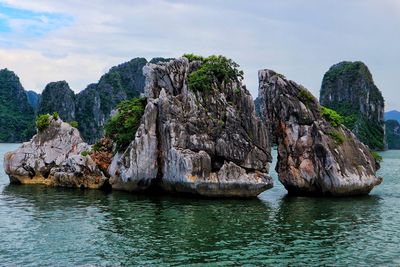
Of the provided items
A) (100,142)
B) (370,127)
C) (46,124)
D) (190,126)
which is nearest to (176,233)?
(190,126)

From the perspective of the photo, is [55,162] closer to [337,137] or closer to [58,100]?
[337,137]

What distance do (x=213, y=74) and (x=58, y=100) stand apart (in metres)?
151

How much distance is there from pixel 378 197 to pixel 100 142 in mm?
28222

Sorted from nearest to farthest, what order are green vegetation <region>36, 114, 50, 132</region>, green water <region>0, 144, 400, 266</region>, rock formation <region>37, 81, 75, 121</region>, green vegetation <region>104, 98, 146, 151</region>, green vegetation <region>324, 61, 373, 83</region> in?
green water <region>0, 144, 400, 266</region>
green vegetation <region>104, 98, 146, 151</region>
green vegetation <region>36, 114, 50, 132</region>
green vegetation <region>324, 61, 373, 83</region>
rock formation <region>37, 81, 75, 121</region>

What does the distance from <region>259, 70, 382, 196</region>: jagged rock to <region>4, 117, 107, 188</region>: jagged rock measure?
1759cm

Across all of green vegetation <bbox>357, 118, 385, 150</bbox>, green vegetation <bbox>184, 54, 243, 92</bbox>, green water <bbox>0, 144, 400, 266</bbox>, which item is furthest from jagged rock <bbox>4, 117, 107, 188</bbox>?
green vegetation <bbox>357, 118, 385, 150</bbox>

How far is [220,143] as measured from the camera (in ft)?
137

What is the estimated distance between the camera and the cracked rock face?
40281 mm

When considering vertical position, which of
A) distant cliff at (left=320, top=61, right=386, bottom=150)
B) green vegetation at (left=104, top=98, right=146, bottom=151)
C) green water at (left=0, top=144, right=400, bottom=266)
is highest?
distant cliff at (left=320, top=61, right=386, bottom=150)

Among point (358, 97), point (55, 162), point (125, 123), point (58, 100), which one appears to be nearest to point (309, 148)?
point (125, 123)

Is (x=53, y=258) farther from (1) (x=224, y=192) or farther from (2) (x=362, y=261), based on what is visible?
(1) (x=224, y=192)

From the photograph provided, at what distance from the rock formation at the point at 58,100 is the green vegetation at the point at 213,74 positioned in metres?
147

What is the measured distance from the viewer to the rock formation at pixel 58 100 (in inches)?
7283

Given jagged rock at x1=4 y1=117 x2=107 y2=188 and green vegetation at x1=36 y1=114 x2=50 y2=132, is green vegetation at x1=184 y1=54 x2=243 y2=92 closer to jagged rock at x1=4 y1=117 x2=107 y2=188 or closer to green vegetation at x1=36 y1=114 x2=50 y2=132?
jagged rock at x1=4 y1=117 x2=107 y2=188
